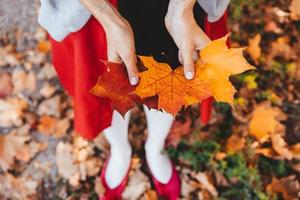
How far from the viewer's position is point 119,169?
202 centimetres

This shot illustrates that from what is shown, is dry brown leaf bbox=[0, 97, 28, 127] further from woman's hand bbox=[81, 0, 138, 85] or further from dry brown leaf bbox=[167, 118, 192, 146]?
woman's hand bbox=[81, 0, 138, 85]

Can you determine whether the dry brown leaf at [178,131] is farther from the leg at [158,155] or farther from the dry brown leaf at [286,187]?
the dry brown leaf at [286,187]

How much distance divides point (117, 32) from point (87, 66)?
32 cm

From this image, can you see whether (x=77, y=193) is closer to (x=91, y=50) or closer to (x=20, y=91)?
(x=20, y=91)

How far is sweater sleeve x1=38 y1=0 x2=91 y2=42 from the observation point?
1256 mm

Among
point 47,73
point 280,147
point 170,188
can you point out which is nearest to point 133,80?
point 170,188

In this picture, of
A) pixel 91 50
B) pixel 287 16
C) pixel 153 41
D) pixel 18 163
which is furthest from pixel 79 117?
pixel 287 16

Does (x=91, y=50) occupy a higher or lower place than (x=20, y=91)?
higher

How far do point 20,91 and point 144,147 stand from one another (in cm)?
73

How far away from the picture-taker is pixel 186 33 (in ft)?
3.92

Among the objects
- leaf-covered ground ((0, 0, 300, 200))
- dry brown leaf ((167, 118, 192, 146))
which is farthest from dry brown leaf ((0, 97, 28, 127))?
dry brown leaf ((167, 118, 192, 146))

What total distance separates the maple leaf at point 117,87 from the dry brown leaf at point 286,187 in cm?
107

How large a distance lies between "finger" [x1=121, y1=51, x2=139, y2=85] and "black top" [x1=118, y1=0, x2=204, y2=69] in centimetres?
16

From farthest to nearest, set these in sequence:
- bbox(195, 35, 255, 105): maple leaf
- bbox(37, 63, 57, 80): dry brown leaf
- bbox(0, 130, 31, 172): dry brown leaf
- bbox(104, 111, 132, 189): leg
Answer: bbox(37, 63, 57, 80): dry brown leaf
bbox(0, 130, 31, 172): dry brown leaf
bbox(104, 111, 132, 189): leg
bbox(195, 35, 255, 105): maple leaf
